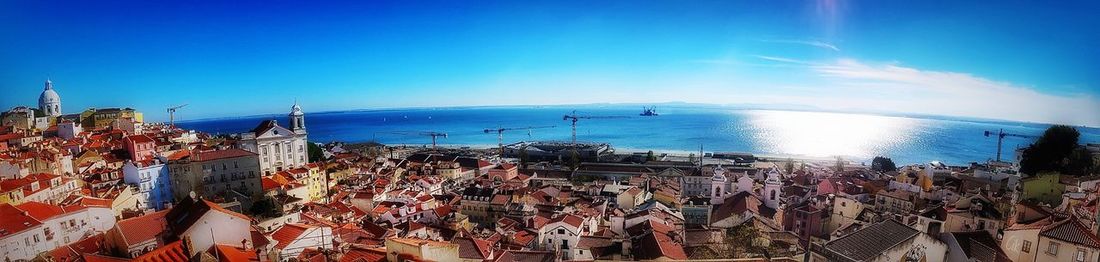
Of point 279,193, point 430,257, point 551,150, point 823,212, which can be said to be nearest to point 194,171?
point 279,193

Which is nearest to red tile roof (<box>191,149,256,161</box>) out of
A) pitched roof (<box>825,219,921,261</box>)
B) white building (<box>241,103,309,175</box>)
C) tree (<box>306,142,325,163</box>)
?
white building (<box>241,103,309,175</box>)

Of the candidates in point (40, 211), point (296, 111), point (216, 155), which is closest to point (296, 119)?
point (296, 111)

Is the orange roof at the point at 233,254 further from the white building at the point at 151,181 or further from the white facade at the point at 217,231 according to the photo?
the white building at the point at 151,181

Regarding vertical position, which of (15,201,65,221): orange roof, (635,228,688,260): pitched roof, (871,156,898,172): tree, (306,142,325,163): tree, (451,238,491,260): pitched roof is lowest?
(871,156,898,172): tree

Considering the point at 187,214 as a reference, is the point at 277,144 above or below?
below

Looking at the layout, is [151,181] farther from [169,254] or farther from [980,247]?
[980,247]

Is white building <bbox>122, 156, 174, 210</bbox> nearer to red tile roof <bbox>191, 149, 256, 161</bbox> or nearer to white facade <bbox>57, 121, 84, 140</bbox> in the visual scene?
red tile roof <bbox>191, 149, 256, 161</bbox>

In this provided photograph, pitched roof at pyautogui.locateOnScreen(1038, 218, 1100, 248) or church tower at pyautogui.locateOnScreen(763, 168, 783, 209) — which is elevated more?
pitched roof at pyautogui.locateOnScreen(1038, 218, 1100, 248)
